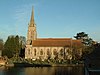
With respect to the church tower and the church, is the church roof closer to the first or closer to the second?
the church

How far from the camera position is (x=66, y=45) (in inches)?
4309

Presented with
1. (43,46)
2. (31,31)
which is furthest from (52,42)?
(31,31)

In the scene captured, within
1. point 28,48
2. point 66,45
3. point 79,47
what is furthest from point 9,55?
point 79,47

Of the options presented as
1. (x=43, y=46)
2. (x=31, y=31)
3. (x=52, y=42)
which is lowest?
(x=43, y=46)

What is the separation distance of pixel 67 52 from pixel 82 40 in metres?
13.5

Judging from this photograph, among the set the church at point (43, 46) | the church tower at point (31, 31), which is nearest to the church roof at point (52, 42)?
the church at point (43, 46)

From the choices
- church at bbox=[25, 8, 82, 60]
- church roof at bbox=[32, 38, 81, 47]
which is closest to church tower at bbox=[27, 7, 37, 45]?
church at bbox=[25, 8, 82, 60]

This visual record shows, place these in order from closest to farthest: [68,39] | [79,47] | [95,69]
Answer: [95,69] → [79,47] → [68,39]

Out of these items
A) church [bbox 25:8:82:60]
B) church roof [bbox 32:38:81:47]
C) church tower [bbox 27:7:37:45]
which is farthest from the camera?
church tower [bbox 27:7:37:45]

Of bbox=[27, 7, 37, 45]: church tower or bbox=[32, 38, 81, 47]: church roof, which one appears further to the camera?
bbox=[27, 7, 37, 45]: church tower

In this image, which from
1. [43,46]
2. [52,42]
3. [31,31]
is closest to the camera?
[43,46]

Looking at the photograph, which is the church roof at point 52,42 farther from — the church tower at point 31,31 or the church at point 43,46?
the church tower at point 31,31

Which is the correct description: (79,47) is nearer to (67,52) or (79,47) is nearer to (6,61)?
(67,52)

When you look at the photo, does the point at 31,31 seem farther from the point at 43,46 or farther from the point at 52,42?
the point at 52,42
